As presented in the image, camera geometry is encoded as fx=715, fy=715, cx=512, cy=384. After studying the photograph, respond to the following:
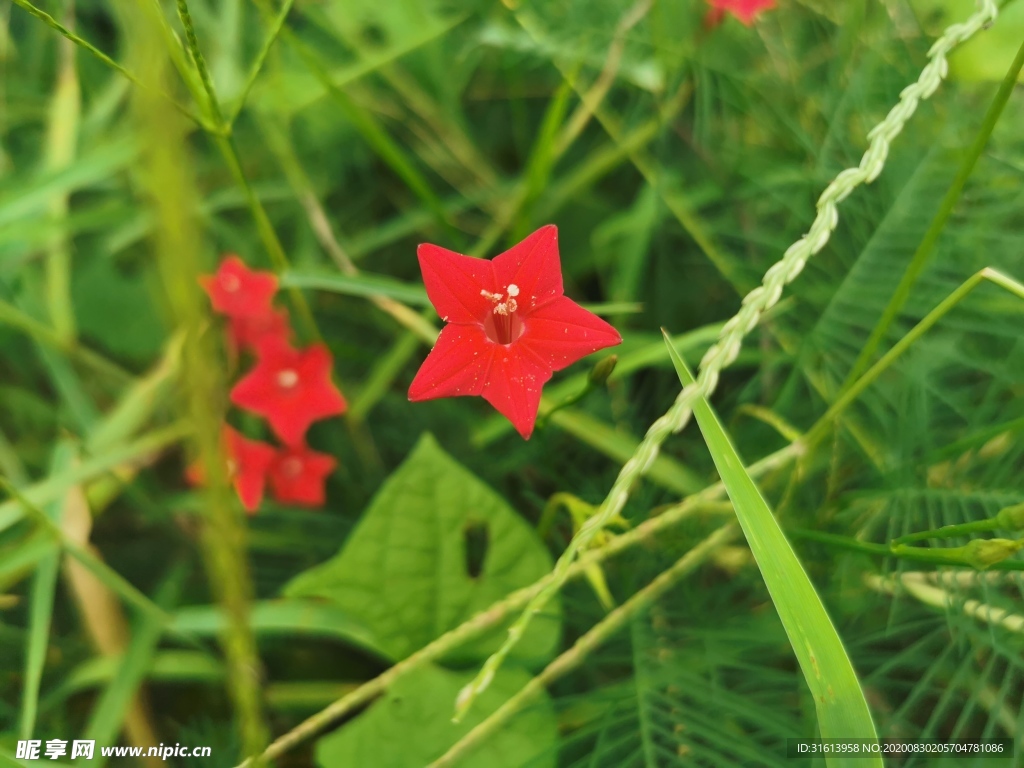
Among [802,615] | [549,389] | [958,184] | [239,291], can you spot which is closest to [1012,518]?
[802,615]

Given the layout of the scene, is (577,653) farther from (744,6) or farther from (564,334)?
(744,6)

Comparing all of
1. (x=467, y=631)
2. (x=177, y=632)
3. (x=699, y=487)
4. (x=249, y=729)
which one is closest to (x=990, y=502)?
(x=699, y=487)

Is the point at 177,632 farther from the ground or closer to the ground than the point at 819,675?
farther from the ground

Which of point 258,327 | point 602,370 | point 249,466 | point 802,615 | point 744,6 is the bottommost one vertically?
point 802,615

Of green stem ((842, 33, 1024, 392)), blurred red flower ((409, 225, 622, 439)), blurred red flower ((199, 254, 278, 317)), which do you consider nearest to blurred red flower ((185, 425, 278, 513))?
blurred red flower ((199, 254, 278, 317))

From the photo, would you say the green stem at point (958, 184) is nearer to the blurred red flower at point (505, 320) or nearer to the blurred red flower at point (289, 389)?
the blurred red flower at point (505, 320)

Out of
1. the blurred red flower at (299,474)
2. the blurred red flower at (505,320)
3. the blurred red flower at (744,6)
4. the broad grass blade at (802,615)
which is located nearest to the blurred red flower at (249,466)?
the blurred red flower at (299,474)

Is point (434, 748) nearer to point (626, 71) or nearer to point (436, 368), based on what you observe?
point (436, 368)

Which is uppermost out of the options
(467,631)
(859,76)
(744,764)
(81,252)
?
(81,252)
